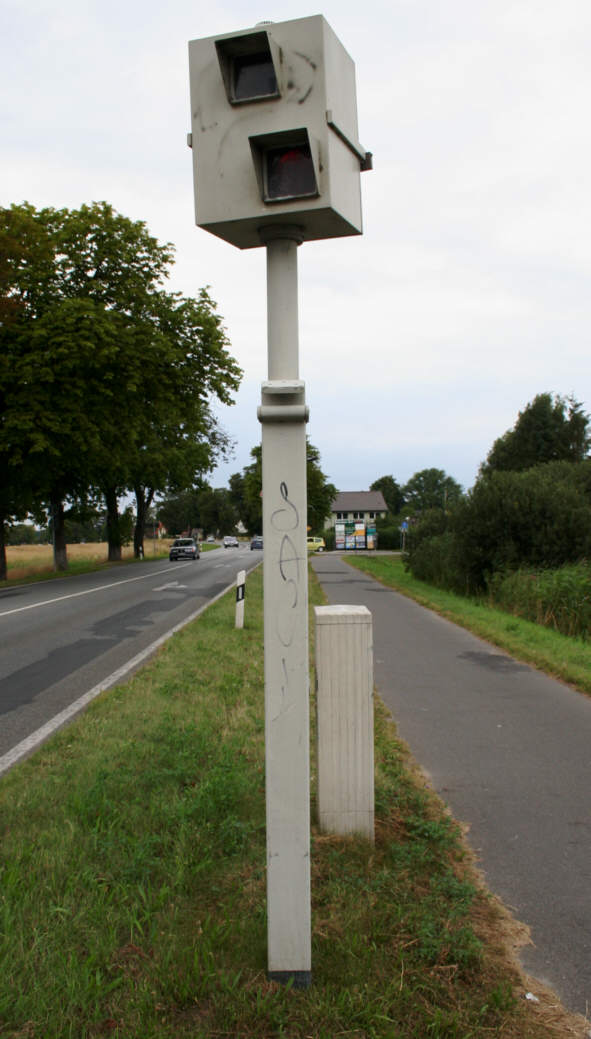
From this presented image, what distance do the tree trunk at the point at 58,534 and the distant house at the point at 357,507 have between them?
314ft

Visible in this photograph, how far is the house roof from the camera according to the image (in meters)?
127

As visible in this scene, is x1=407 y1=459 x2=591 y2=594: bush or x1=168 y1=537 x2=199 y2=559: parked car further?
x1=168 y1=537 x2=199 y2=559: parked car

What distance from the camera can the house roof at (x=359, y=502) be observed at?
127 m

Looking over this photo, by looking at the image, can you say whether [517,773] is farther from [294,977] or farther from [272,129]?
[272,129]

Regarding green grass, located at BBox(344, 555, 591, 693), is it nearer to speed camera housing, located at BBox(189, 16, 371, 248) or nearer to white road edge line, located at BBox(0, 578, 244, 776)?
white road edge line, located at BBox(0, 578, 244, 776)

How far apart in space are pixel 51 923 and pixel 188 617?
1154cm

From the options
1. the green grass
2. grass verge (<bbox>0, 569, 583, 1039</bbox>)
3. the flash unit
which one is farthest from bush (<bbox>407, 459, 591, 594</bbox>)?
the flash unit

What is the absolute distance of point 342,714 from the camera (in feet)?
12.9

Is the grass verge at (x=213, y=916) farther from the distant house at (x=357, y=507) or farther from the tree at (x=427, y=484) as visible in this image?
the tree at (x=427, y=484)

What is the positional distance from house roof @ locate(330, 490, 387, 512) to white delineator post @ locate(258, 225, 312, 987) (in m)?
123

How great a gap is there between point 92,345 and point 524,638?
51.1 ft

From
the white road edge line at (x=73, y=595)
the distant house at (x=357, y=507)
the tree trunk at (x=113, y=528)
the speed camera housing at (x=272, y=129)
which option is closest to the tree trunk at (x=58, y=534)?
the white road edge line at (x=73, y=595)

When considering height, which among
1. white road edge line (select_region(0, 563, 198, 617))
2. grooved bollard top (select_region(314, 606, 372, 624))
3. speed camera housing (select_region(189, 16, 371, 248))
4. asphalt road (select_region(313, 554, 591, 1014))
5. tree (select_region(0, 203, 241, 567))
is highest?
tree (select_region(0, 203, 241, 567))

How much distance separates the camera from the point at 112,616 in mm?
14680
